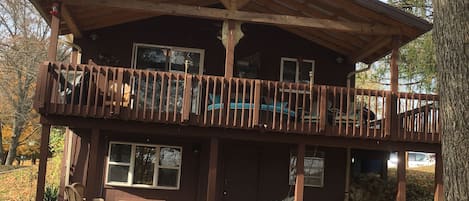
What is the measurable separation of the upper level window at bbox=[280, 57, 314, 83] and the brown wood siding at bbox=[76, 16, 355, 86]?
0.45 ft

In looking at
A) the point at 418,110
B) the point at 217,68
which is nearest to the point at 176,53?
the point at 217,68

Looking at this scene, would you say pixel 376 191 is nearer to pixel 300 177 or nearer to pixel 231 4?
pixel 300 177

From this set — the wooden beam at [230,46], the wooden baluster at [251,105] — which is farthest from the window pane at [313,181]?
the wooden beam at [230,46]

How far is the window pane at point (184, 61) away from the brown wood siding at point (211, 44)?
0.68 feet

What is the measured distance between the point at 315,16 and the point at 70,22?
559 centimetres

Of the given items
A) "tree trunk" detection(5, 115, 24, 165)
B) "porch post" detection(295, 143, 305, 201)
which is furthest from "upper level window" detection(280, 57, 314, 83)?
"tree trunk" detection(5, 115, 24, 165)

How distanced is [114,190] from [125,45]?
3.59 metres

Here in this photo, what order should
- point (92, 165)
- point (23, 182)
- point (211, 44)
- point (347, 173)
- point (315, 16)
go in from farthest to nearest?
point (23, 182), point (347, 173), point (211, 44), point (315, 16), point (92, 165)

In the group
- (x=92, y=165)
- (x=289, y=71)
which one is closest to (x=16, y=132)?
(x=289, y=71)

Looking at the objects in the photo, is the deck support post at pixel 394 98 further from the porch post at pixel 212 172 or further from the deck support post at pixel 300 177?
the porch post at pixel 212 172

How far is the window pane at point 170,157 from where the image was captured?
13656 mm

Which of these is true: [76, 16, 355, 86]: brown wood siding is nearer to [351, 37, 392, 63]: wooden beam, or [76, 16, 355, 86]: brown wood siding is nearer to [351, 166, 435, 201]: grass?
[351, 37, 392, 63]: wooden beam

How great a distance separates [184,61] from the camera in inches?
547

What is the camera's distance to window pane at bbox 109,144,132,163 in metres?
13.5
